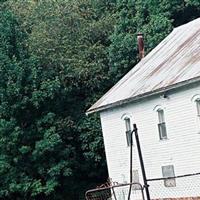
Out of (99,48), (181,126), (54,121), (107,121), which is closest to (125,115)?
(107,121)

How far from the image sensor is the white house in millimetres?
25688

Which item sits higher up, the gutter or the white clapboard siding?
the gutter

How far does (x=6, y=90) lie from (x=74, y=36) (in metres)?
6.87

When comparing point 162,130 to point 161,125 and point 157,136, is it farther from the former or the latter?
point 157,136

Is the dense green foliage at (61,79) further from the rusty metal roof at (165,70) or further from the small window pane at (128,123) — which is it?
the small window pane at (128,123)

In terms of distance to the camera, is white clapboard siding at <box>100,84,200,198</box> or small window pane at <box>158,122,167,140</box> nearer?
white clapboard siding at <box>100,84,200,198</box>

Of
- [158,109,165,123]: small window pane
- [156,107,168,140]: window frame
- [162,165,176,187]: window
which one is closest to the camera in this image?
[162,165,176,187]: window

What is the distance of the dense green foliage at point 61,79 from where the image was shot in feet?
115

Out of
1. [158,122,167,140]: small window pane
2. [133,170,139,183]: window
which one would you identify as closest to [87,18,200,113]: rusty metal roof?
[158,122,167,140]: small window pane

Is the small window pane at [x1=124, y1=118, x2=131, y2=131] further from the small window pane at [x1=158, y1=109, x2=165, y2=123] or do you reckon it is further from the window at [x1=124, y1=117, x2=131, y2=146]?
the small window pane at [x1=158, y1=109, x2=165, y2=123]

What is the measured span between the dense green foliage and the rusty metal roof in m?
5.70

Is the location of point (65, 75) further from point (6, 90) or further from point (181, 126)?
point (181, 126)

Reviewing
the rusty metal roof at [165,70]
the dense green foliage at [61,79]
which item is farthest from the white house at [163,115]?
the dense green foliage at [61,79]

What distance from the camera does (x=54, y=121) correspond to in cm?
3659
